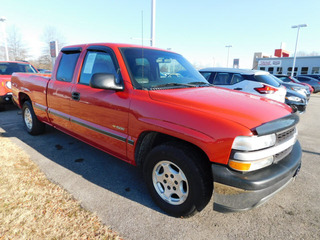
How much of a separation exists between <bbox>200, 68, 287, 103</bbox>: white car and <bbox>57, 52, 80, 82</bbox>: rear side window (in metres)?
4.57

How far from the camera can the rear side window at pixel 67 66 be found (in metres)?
3.46

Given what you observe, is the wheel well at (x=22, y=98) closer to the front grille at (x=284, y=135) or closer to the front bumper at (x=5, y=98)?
the front bumper at (x=5, y=98)

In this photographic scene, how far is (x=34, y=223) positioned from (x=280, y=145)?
101 inches

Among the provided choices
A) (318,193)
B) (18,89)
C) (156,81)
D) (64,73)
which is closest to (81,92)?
(64,73)

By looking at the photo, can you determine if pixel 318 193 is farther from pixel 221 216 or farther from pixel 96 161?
pixel 96 161

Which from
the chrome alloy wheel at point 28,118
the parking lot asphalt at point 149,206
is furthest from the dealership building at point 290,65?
the chrome alloy wheel at point 28,118

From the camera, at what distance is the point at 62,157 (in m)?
3.71

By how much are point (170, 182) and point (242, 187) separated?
0.75 meters

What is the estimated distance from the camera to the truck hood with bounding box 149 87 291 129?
1929mm

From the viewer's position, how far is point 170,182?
227 centimetres

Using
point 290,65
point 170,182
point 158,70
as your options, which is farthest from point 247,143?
point 290,65

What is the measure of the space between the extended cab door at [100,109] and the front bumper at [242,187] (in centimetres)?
124

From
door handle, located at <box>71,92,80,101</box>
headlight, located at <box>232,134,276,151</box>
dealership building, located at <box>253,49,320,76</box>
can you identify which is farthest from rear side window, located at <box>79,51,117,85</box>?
dealership building, located at <box>253,49,320,76</box>

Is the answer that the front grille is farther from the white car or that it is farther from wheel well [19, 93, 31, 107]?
wheel well [19, 93, 31, 107]
